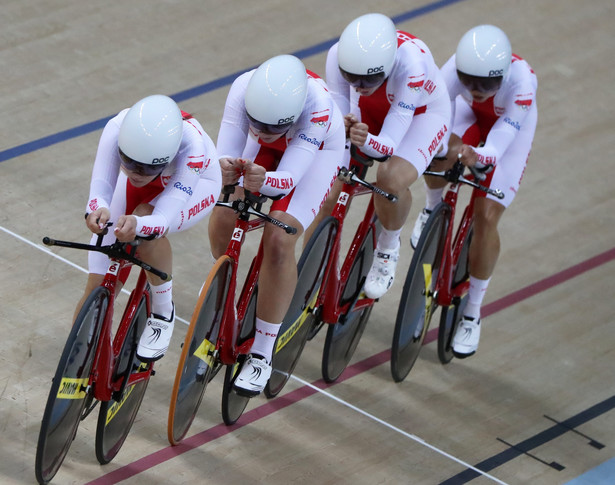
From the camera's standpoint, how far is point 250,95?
4.33 meters

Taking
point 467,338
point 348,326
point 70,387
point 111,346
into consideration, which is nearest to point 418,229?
point 467,338

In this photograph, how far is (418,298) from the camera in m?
5.29

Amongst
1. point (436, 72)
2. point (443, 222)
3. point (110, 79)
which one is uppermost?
point (436, 72)

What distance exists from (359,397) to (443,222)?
2.77 feet

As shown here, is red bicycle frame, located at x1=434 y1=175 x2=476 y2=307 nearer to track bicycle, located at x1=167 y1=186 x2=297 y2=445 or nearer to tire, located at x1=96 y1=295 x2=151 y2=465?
track bicycle, located at x1=167 y1=186 x2=297 y2=445

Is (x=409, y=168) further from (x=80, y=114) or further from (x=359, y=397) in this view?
(x=80, y=114)

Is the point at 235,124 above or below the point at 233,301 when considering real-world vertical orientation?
above

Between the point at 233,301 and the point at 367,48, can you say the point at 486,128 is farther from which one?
the point at 233,301

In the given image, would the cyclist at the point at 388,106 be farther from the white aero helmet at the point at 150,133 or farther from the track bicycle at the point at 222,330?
the white aero helmet at the point at 150,133

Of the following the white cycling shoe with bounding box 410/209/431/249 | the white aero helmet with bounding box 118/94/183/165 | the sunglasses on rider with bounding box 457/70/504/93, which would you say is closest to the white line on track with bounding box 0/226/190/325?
the white cycling shoe with bounding box 410/209/431/249

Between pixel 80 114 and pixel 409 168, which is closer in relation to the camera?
pixel 409 168

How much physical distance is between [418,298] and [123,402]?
4.83ft

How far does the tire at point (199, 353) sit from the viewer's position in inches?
168

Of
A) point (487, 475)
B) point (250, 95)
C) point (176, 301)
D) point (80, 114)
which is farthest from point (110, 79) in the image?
point (487, 475)
